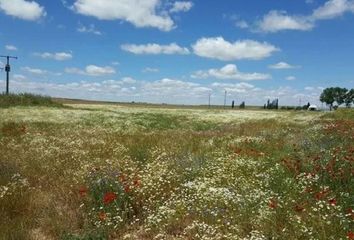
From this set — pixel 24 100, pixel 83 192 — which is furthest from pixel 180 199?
pixel 24 100

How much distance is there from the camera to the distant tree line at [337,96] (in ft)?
553

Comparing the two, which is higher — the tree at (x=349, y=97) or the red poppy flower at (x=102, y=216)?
the tree at (x=349, y=97)

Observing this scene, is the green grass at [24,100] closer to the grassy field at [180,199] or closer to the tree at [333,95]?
the grassy field at [180,199]

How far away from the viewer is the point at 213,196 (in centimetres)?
932

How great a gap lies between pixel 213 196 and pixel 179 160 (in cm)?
485

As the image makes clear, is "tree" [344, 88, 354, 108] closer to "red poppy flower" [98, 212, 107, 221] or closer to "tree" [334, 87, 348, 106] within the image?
"tree" [334, 87, 348, 106]

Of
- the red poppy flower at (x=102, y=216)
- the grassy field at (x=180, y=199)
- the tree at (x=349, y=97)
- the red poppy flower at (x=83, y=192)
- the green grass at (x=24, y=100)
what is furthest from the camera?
the tree at (x=349, y=97)

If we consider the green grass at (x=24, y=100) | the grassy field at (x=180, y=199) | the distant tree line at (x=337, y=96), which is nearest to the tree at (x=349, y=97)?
the distant tree line at (x=337, y=96)

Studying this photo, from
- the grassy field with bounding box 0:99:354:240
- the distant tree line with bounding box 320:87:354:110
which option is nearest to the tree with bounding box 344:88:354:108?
the distant tree line with bounding box 320:87:354:110

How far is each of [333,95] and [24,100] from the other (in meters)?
140

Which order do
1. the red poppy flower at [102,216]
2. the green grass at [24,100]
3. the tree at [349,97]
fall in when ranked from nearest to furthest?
the red poppy flower at [102,216] → the green grass at [24,100] → the tree at [349,97]

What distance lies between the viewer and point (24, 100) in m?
57.1

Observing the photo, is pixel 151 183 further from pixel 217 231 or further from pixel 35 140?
pixel 35 140

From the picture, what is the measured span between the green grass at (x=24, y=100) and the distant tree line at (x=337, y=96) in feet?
433
